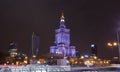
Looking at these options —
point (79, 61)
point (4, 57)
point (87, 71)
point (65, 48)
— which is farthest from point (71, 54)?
point (87, 71)

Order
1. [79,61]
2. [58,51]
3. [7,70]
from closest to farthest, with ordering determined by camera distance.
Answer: [7,70], [79,61], [58,51]

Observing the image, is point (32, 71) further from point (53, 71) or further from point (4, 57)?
point (4, 57)

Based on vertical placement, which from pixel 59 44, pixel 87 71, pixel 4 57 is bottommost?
pixel 87 71

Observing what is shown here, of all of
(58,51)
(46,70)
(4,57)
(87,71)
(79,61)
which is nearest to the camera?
(46,70)

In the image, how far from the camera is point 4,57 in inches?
5177

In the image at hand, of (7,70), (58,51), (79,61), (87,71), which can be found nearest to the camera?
(7,70)

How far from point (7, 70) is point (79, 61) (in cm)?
12669

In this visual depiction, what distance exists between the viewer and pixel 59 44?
19962cm

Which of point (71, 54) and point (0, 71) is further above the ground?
point (71, 54)

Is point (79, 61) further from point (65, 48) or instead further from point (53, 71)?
point (53, 71)

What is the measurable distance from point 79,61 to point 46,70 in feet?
404

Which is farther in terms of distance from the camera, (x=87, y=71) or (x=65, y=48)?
(x=65, y=48)

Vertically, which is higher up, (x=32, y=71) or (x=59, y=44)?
(x=59, y=44)

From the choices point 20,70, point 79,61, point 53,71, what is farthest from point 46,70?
point 79,61
